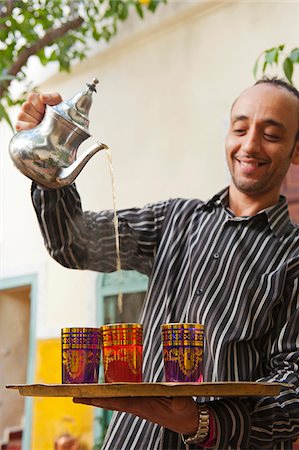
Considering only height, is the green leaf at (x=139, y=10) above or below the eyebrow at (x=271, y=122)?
above

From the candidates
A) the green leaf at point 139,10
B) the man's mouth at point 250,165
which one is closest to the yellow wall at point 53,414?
the green leaf at point 139,10

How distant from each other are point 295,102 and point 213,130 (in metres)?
0.96

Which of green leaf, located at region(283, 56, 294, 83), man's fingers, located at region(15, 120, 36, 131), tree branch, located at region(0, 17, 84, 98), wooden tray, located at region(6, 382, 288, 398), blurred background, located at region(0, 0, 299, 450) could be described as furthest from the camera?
blurred background, located at region(0, 0, 299, 450)

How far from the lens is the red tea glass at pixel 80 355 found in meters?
1.23

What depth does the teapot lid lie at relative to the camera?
1.37m

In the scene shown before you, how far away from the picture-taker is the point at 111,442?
1.52m

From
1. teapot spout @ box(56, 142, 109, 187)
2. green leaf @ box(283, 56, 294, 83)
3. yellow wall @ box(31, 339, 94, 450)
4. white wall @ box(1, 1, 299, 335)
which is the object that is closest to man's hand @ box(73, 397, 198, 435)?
teapot spout @ box(56, 142, 109, 187)

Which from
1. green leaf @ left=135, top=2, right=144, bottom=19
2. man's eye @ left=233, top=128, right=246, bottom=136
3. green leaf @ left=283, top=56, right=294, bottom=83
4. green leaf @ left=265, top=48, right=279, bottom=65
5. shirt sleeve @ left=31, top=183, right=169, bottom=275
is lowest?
shirt sleeve @ left=31, top=183, right=169, bottom=275

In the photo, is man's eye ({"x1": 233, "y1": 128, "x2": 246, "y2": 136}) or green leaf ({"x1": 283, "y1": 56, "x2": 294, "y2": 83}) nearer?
man's eye ({"x1": 233, "y1": 128, "x2": 246, "y2": 136})

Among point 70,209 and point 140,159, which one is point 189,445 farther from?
point 140,159

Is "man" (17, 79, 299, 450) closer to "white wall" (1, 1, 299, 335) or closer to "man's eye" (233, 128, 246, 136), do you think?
"man's eye" (233, 128, 246, 136)

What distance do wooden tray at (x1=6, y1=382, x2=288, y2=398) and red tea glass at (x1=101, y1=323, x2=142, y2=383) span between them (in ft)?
0.41

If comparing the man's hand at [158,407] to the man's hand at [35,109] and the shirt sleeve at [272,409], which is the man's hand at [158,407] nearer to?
the shirt sleeve at [272,409]

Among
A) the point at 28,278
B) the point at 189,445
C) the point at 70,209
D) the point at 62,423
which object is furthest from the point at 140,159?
the point at 189,445
